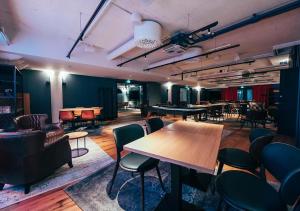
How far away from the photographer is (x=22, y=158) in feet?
6.67

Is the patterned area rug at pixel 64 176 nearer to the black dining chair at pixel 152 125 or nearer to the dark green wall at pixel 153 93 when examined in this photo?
the black dining chair at pixel 152 125

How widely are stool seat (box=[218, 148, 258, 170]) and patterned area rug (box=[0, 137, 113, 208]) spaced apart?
2202mm

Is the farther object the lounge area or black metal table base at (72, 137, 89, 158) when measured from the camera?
black metal table base at (72, 137, 89, 158)

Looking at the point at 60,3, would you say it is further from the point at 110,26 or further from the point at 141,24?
the point at 141,24

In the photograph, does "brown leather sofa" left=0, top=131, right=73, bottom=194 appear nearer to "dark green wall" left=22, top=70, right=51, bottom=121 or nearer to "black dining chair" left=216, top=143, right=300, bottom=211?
"black dining chair" left=216, top=143, right=300, bottom=211

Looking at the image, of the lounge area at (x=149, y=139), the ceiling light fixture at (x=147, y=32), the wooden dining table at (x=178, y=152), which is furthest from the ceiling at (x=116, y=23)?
the wooden dining table at (x=178, y=152)

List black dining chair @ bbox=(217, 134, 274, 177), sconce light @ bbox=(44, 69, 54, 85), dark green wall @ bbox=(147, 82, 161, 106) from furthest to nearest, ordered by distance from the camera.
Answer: dark green wall @ bbox=(147, 82, 161, 106) → sconce light @ bbox=(44, 69, 54, 85) → black dining chair @ bbox=(217, 134, 274, 177)

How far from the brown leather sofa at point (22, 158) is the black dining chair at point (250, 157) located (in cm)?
265

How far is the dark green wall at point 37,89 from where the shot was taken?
6.29 metres

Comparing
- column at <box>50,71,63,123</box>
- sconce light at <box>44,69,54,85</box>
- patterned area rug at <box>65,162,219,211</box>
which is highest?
sconce light at <box>44,69,54,85</box>

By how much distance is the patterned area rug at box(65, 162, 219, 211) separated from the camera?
6.14 feet

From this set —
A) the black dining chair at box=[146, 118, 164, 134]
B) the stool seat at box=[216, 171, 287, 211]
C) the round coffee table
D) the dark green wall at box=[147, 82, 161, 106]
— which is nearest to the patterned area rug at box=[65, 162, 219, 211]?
the stool seat at box=[216, 171, 287, 211]

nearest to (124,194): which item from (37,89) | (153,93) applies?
(37,89)

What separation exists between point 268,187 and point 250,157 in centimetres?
58
